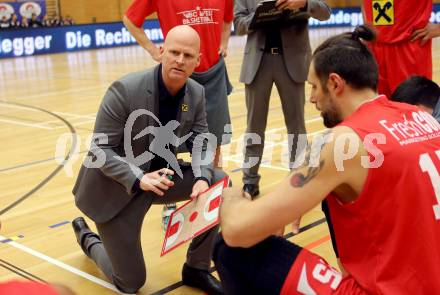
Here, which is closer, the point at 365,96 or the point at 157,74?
the point at 365,96

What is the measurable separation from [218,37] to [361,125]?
2830 millimetres

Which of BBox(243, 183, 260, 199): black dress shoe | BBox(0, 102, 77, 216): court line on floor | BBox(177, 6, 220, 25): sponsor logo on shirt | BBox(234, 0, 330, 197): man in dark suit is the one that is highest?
BBox(177, 6, 220, 25): sponsor logo on shirt

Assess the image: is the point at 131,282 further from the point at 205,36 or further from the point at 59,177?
the point at 59,177

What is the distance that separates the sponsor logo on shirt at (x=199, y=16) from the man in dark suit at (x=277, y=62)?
0.62 feet

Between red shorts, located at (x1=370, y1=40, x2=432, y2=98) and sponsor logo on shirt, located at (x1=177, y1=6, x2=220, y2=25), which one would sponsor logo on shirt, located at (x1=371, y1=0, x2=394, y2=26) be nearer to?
red shorts, located at (x1=370, y1=40, x2=432, y2=98)

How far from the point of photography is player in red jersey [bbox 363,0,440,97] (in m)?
4.62

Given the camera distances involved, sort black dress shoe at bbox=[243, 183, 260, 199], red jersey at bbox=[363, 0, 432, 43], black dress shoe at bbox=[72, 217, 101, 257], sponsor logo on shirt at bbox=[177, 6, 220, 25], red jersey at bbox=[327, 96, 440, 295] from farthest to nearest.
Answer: black dress shoe at bbox=[243, 183, 260, 199] < sponsor logo on shirt at bbox=[177, 6, 220, 25] < red jersey at bbox=[363, 0, 432, 43] < black dress shoe at bbox=[72, 217, 101, 257] < red jersey at bbox=[327, 96, 440, 295]

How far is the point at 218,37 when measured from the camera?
493 centimetres

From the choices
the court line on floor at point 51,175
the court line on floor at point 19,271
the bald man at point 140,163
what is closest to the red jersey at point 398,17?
the bald man at point 140,163

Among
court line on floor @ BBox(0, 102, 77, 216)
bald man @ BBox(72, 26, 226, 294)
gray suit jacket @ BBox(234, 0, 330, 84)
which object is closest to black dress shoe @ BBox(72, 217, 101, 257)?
bald man @ BBox(72, 26, 226, 294)

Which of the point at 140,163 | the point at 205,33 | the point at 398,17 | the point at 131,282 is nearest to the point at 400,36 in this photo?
the point at 398,17

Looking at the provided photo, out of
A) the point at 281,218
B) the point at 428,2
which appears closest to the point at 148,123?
the point at 281,218

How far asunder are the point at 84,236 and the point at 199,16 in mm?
1836

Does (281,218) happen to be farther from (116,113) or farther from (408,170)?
(116,113)
